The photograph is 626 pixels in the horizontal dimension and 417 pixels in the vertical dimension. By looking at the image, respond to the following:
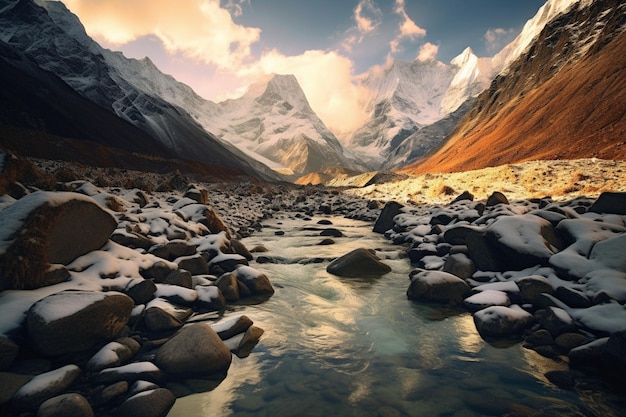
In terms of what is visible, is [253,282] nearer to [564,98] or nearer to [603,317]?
[603,317]

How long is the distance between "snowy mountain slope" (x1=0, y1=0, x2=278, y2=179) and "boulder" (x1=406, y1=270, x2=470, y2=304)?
9195 cm

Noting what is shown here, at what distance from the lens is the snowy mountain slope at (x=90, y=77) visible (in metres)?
89.1

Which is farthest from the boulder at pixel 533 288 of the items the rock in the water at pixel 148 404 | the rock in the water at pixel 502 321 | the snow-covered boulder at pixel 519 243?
the rock in the water at pixel 148 404

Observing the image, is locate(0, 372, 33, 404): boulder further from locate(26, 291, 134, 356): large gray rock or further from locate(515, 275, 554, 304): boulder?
locate(515, 275, 554, 304): boulder

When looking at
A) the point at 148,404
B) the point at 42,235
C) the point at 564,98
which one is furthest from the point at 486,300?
the point at 564,98

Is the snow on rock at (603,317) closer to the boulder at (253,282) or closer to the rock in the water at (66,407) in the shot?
the boulder at (253,282)

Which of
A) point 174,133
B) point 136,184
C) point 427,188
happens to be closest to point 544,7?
point 174,133

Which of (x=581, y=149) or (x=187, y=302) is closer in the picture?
(x=187, y=302)

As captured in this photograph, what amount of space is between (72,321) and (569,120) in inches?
1915

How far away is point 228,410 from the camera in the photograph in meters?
4.44

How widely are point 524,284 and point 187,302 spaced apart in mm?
7294

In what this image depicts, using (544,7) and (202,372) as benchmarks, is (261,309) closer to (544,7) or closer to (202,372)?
(202,372)

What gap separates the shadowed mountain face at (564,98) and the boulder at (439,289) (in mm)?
27322

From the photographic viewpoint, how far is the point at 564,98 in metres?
43.8
